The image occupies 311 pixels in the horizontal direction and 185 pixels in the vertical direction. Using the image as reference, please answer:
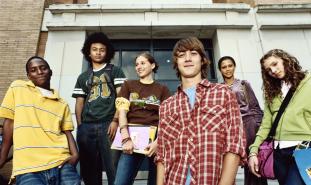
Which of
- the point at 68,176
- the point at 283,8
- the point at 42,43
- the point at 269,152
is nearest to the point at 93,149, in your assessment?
the point at 68,176

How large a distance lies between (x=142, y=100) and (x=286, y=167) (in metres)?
1.61

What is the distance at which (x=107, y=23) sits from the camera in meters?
8.05

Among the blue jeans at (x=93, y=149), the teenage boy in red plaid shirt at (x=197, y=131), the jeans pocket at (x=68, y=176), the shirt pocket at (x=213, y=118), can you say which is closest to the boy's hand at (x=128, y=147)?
the blue jeans at (x=93, y=149)

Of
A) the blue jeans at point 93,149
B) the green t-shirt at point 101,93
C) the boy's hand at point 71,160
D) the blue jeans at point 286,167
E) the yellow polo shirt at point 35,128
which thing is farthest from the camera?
the green t-shirt at point 101,93

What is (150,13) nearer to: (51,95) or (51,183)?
(51,95)

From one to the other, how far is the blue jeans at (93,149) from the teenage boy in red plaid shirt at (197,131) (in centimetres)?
130

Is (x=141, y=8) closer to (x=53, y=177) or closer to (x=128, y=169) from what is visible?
(x=128, y=169)

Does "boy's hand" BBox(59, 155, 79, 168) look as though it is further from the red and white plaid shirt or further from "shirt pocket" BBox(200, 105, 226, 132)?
"shirt pocket" BBox(200, 105, 226, 132)

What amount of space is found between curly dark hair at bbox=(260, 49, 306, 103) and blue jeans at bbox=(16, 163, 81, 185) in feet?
6.93

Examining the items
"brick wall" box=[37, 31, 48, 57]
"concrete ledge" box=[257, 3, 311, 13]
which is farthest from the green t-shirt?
"concrete ledge" box=[257, 3, 311, 13]

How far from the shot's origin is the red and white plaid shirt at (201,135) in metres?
2.09

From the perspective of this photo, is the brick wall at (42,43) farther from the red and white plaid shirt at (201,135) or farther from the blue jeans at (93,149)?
the red and white plaid shirt at (201,135)

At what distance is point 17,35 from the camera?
785cm

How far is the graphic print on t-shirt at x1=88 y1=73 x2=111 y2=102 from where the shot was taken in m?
3.88
